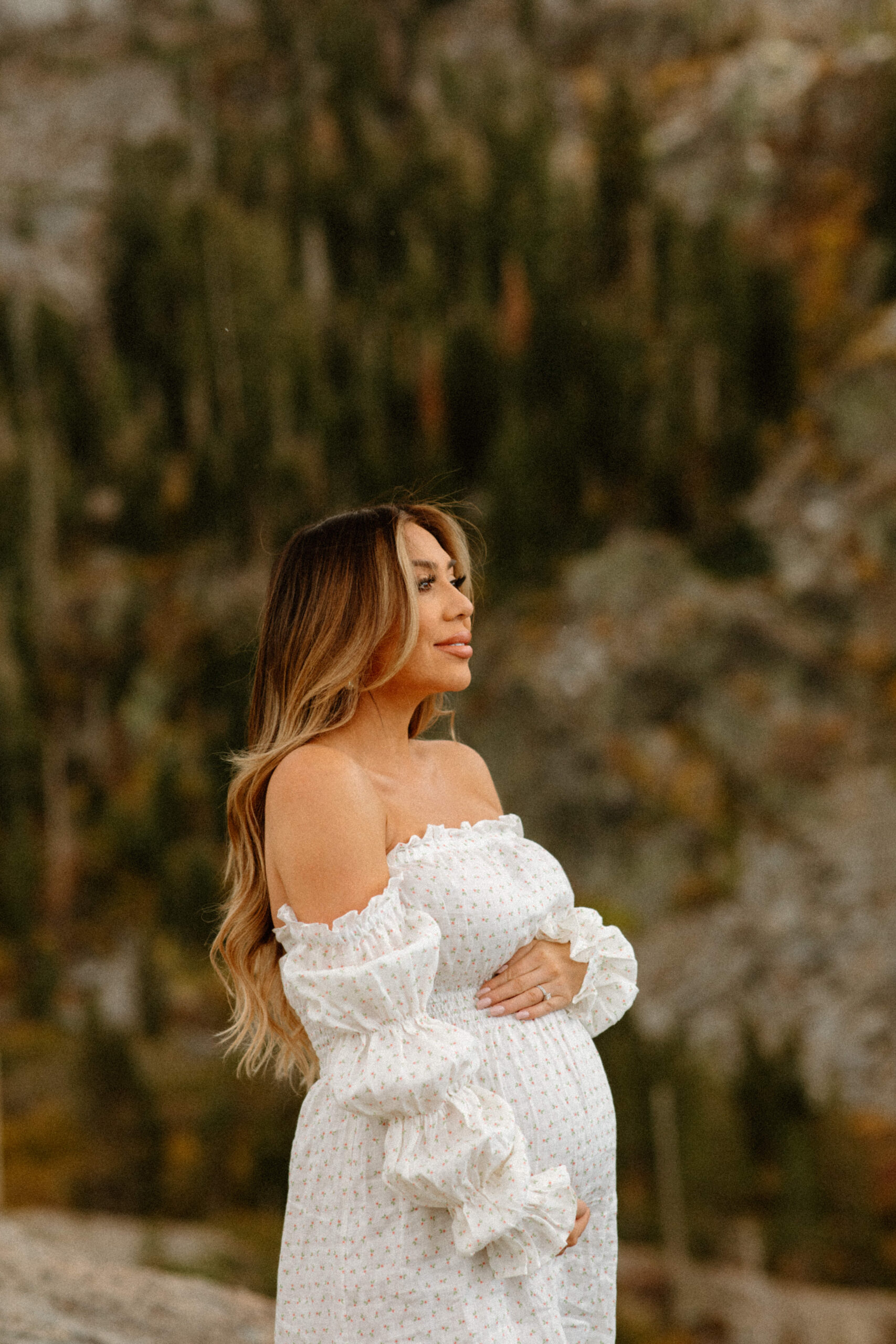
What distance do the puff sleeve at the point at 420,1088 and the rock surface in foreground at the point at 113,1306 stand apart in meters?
1.26

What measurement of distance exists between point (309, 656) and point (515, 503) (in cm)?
570

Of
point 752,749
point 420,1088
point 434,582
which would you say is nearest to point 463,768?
point 434,582

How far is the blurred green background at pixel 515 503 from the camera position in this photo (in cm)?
627

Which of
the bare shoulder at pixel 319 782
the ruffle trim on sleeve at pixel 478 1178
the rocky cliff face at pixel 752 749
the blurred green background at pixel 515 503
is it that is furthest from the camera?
the blurred green background at pixel 515 503

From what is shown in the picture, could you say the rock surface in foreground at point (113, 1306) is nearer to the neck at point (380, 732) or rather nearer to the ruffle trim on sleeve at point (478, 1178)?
the ruffle trim on sleeve at point (478, 1178)

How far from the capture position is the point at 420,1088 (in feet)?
4.33

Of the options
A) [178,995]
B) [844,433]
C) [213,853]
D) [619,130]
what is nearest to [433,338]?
[619,130]

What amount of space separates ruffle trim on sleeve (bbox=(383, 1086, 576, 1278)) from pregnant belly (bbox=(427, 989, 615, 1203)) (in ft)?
0.44

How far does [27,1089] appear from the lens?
667cm

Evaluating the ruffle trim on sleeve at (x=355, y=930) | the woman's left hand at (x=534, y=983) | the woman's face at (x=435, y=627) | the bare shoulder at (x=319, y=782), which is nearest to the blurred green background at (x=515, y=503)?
the woman's face at (x=435, y=627)

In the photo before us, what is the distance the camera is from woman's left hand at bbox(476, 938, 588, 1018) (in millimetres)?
1566

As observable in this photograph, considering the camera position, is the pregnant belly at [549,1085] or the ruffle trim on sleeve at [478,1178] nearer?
the ruffle trim on sleeve at [478,1178]

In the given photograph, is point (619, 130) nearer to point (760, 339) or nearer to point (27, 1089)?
point (760, 339)

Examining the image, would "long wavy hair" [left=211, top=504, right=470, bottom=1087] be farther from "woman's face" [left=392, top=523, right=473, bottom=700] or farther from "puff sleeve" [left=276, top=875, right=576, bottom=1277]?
"puff sleeve" [left=276, top=875, right=576, bottom=1277]
